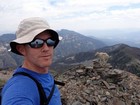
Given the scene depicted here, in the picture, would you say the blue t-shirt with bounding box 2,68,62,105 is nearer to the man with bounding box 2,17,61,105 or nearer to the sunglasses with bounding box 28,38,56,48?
the man with bounding box 2,17,61,105

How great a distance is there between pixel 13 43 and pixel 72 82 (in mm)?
16456

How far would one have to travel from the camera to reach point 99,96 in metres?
18.7

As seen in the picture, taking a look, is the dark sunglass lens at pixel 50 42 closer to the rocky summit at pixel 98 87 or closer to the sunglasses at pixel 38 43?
the sunglasses at pixel 38 43

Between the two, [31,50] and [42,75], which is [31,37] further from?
[42,75]

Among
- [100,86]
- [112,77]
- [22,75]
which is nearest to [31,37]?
[22,75]

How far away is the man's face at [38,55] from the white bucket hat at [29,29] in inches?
5.6

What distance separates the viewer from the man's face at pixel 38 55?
13.6 ft

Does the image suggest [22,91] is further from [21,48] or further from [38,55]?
[21,48]

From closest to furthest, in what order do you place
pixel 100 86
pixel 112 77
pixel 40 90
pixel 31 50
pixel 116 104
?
pixel 40 90
pixel 31 50
pixel 116 104
pixel 100 86
pixel 112 77

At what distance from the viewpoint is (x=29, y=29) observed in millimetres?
3986

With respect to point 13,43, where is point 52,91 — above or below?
below

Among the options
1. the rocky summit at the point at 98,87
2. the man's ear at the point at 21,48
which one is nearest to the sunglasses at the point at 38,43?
the man's ear at the point at 21,48

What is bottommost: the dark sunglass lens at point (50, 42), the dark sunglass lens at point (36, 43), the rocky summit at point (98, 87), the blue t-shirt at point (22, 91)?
the rocky summit at point (98, 87)

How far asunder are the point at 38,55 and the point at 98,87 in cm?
1603
